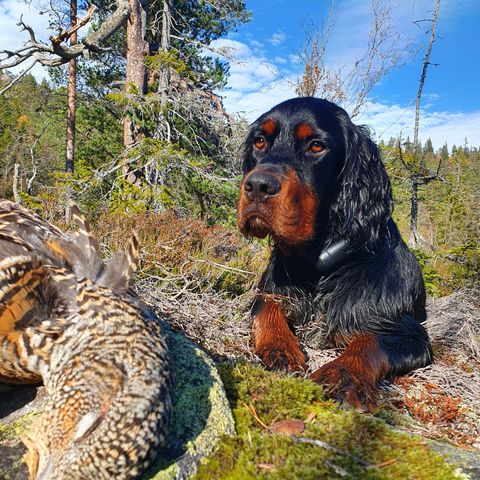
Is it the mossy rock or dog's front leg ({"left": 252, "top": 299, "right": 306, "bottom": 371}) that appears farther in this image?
dog's front leg ({"left": 252, "top": 299, "right": 306, "bottom": 371})

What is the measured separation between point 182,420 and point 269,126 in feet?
8.57

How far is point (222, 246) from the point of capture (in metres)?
7.15

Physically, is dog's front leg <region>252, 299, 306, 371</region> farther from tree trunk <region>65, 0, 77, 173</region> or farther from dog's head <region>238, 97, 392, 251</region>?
tree trunk <region>65, 0, 77, 173</region>

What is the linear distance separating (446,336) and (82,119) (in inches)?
691

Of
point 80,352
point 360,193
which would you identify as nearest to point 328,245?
point 360,193

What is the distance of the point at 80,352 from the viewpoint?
1.83 m

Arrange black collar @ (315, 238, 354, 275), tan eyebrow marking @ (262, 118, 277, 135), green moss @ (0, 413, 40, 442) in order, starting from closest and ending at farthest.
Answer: green moss @ (0, 413, 40, 442) → black collar @ (315, 238, 354, 275) → tan eyebrow marking @ (262, 118, 277, 135)

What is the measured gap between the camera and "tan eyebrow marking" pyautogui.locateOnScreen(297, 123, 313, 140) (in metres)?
3.66

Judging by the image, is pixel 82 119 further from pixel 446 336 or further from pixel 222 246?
pixel 446 336

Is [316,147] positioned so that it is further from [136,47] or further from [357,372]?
[136,47]

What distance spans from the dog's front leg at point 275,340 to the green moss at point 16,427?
1.59 metres

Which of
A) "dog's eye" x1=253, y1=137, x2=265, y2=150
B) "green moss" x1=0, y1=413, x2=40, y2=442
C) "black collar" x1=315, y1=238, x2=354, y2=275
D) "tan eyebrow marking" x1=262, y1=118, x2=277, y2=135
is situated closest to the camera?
"green moss" x1=0, y1=413, x2=40, y2=442

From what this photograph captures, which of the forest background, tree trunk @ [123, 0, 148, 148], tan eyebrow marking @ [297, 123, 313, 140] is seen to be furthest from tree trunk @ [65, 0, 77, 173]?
tan eyebrow marking @ [297, 123, 313, 140]

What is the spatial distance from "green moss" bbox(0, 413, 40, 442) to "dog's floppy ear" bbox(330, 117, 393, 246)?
8.44ft
